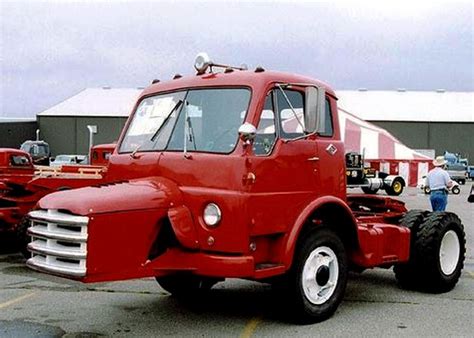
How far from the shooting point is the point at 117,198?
18.7ft

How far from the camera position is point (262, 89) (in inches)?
258

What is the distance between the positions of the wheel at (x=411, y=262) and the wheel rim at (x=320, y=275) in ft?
5.80

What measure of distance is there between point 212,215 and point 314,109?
1.43 m

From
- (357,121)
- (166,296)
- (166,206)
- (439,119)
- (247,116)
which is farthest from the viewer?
(439,119)

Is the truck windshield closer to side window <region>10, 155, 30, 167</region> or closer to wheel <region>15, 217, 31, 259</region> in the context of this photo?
wheel <region>15, 217, 31, 259</region>

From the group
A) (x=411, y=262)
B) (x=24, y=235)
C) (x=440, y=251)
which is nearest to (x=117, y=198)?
(x=24, y=235)

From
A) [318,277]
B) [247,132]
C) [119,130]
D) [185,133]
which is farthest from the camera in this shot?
[119,130]

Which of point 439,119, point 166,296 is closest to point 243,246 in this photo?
Result: point 166,296

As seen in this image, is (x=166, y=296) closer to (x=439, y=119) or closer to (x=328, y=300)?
(x=328, y=300)

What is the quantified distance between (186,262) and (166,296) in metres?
2.12

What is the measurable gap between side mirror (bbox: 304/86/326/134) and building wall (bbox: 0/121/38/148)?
46.7 meters

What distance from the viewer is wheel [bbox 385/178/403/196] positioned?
3081 centimetres

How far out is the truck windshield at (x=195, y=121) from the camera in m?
6.50

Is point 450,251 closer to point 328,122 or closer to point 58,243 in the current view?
point 328,122
